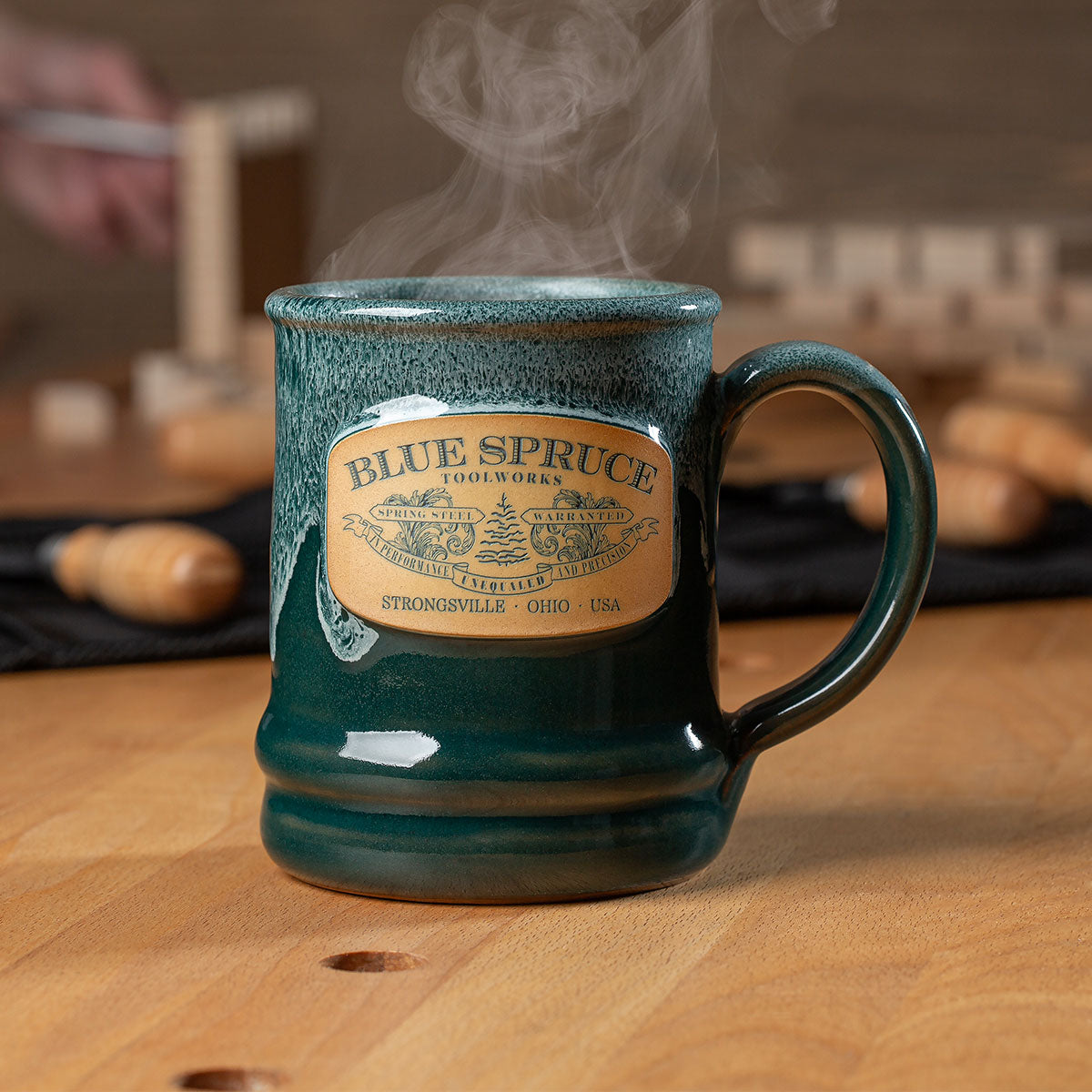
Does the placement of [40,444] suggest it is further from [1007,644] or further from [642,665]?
[642,665]

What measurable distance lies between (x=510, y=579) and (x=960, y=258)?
1.41m

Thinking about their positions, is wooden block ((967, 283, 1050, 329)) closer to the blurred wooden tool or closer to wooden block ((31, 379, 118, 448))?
wooden block ((31, 379, 118, 448))

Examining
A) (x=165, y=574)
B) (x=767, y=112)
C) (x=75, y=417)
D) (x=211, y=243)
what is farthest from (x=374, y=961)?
(x=767, y=112)

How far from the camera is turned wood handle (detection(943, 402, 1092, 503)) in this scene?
3.69 ft

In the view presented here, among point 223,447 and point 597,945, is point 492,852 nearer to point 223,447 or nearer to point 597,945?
point 597,945

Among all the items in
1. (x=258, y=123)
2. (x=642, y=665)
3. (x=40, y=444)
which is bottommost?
(x=40, y=444)

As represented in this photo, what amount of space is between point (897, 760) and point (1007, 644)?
229 millimetres

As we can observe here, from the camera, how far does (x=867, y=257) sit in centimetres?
183

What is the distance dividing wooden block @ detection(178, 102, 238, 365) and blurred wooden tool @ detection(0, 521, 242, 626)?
0.79m

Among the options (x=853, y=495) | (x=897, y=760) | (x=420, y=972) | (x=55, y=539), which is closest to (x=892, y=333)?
(x=853, y=495)

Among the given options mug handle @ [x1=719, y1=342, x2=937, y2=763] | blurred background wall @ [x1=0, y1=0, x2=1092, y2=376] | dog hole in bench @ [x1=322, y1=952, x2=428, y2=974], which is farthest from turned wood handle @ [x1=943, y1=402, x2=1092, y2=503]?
blurred background wall @ [x1=0, y1=0, x2=1092, y2=376]

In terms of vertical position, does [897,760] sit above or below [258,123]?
below

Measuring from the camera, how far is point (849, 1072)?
1.21 feet

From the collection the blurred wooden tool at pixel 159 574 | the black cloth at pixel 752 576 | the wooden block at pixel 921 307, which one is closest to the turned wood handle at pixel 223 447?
the black cloth at pixel 752 576
